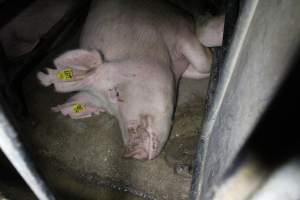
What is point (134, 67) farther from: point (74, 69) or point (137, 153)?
point (137, 153)

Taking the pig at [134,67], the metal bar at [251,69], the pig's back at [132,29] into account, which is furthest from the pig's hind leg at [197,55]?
the metal bar at [251,69]

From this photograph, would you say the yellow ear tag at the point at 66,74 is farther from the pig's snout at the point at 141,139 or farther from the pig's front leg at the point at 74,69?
the pig's snout at the point at 141,139

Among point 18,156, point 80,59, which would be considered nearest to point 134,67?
point 80,59

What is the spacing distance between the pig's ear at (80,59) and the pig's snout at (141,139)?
1.65 feet

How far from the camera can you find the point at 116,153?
2104 mm

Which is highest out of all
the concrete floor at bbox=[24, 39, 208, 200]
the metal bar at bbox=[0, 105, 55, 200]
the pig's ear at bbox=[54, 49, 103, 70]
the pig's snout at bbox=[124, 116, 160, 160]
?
the metal bar at bbox=[0, 105, 55, 200]

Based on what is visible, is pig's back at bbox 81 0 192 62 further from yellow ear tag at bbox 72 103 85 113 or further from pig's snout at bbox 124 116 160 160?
pig's snout at bbox 124 116 160 160

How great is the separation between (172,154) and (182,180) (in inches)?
7.5

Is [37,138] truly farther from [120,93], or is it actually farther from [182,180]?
[182,180]

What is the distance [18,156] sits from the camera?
63 centimetres

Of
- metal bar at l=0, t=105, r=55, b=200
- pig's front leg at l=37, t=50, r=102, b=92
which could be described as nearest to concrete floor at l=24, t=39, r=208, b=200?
pig's front leg at l=37, t=50, r=102, b=92

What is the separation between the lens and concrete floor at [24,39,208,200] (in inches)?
74.7

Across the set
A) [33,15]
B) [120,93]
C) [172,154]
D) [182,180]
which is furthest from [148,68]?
[33,15]

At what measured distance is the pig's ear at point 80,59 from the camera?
2070 mm
